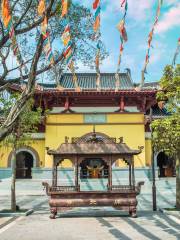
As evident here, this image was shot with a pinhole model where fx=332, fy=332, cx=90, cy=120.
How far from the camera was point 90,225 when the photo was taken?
10.2 metres

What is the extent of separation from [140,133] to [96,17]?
14.0 m

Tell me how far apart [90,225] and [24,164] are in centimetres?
1250

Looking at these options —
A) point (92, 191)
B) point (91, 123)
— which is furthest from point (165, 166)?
point (92, 191)

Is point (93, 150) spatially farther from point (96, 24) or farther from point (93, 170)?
point (93, 170)

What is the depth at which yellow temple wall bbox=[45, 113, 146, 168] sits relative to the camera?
66.7 feet

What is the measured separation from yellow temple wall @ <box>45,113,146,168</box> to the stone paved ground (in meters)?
5.07

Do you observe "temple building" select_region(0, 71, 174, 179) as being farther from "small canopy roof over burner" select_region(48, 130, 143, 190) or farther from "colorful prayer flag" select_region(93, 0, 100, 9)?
"colorful prayer flag" select_region(93, 0, 100, 9)

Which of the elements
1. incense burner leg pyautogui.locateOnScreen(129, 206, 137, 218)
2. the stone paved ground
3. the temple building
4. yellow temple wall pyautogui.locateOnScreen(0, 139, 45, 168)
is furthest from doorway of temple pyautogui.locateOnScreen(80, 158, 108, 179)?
incense burner leg pyautogui.locateOnScreen(129, 206, 137, 218)

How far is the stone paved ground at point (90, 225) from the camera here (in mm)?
8625

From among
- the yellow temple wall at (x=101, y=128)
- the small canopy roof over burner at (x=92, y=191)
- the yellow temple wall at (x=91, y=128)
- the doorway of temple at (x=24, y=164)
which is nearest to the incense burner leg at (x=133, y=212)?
the small canopy roof over burner at (x=92, y=191)

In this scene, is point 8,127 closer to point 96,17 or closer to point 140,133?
point 96,17

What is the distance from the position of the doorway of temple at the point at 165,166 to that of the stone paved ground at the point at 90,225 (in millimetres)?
6469

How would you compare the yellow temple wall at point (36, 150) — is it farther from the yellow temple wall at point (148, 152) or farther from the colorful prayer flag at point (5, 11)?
the colorful prayer flag at point (5, 11)

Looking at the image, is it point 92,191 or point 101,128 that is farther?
point 101,128
